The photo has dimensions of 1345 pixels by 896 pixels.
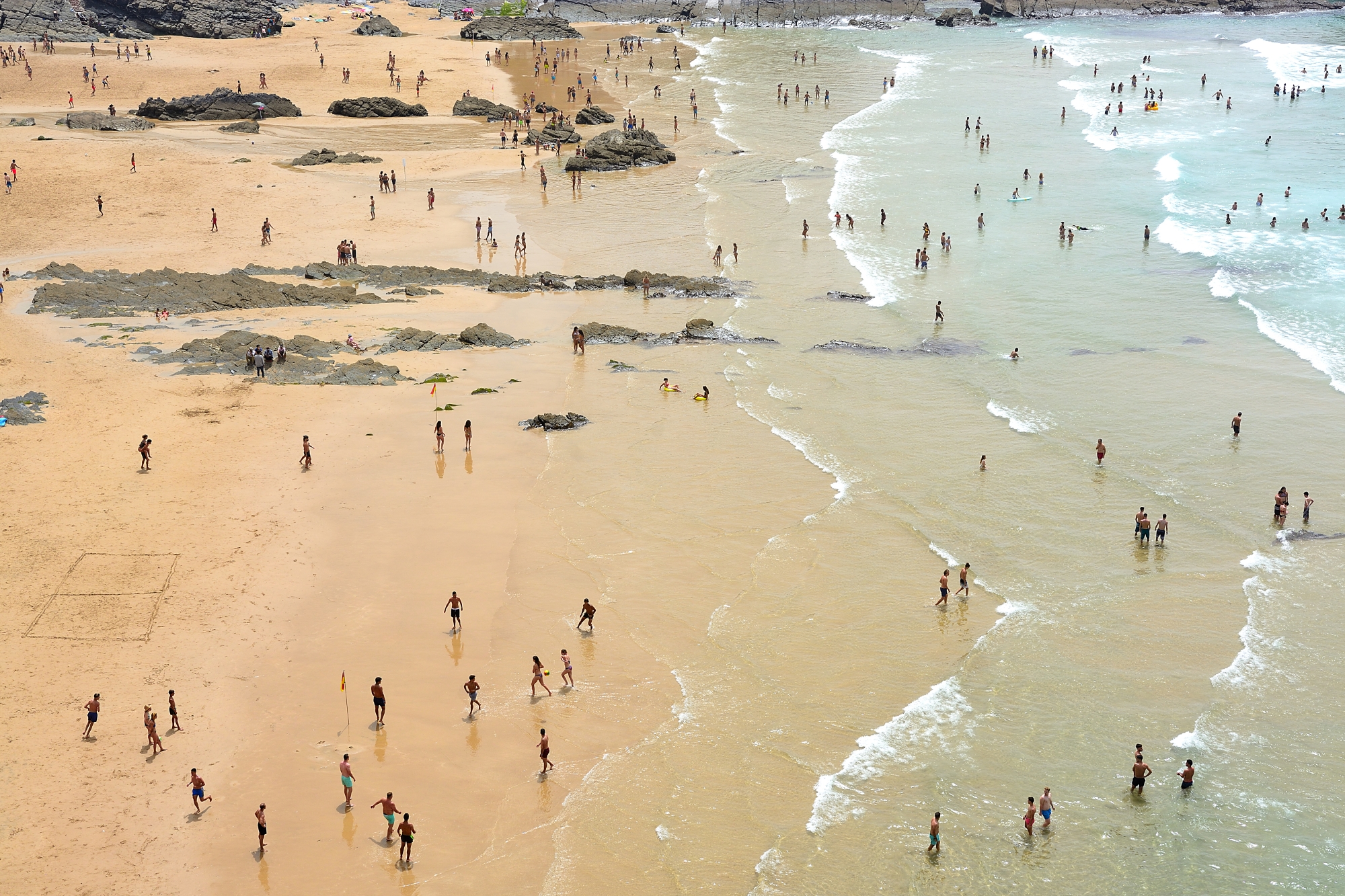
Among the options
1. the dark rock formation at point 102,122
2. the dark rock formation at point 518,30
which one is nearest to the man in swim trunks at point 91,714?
the dark rock formation at point 102,122

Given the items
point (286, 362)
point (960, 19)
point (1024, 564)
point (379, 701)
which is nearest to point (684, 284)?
point (286, 362)

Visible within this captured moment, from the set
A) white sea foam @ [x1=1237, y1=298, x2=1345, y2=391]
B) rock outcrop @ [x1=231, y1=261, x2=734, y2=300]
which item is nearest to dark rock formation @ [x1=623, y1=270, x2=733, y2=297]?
rock outcrop @ [x1=231, y1=261, x2=734, y2=300]

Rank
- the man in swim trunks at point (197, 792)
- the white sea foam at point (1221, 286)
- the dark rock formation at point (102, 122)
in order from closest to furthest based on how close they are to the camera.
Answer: the man in swim trunks at point (197, 792) < the white sea foam at point (1221, 286) < the dark rock formation at point (102, 122)

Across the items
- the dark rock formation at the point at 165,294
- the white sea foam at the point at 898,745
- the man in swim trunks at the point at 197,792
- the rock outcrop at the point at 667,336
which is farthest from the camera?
the dark rock formation at the point at 165,294

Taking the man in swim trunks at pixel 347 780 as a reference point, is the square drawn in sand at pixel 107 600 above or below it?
above

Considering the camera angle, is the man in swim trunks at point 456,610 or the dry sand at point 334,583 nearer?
the dry sand at point 334,583

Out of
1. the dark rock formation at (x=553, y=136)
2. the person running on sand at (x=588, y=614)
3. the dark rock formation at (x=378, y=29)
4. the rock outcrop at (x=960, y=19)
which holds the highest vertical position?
the rock outcrop at (x=960, y=19)

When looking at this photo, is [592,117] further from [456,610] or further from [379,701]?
[379,701]

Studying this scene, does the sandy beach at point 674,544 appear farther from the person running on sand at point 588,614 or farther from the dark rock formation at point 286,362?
the person running on sand at point 588,614
